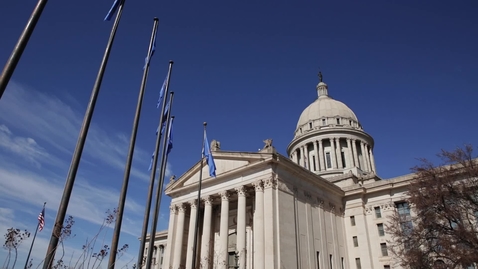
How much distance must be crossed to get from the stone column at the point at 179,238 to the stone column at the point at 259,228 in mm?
11272

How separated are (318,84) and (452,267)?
61.5 m

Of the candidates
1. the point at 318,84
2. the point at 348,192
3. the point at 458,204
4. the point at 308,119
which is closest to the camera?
the point at 458,204

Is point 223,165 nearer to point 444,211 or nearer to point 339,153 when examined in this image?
point 444,211

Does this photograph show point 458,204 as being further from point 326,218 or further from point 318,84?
point 318,84

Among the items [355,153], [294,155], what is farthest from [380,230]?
[294,155]

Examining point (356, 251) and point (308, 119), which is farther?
point (308, 119)

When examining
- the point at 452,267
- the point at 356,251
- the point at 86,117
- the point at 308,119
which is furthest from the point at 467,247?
the point at 308,119

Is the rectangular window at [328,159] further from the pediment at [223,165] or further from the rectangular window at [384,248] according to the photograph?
the pediment at [223,165]

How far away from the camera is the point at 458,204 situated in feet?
89.9

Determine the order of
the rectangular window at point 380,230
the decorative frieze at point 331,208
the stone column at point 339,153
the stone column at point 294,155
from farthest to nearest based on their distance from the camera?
the stone column at point 294,155
the stone column at point 339,153
the decorative frieze at point 331,208
the rectangular window at point 380,230

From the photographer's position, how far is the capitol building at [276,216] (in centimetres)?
3341

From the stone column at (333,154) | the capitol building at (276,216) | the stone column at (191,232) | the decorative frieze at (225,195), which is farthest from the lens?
the stone column at (333,154)

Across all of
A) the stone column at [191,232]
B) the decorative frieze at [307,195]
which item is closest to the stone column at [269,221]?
the decorative frieze at [307,195]

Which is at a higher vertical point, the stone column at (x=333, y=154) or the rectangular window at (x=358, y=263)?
the stone column at (x=333, y=154)
